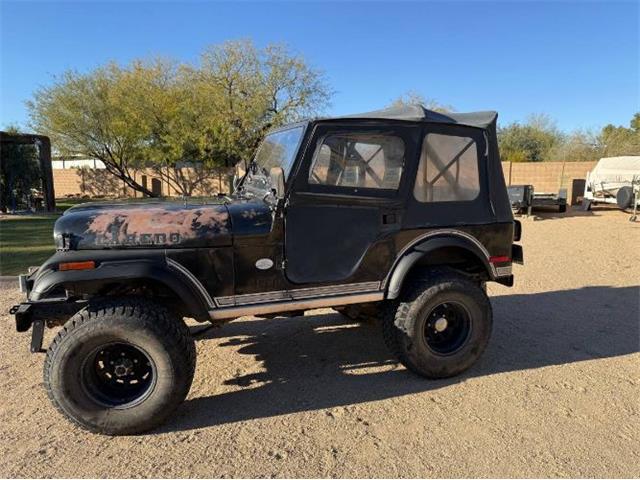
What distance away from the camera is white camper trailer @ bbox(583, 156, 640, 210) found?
1453 cm

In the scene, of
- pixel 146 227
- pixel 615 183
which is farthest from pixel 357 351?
pixel 615 183

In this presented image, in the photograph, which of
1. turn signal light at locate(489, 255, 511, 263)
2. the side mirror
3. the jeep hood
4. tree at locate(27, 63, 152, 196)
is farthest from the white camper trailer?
tree at locate(27, 63, 152, 196)

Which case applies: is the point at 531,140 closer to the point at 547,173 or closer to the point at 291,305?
the point at 547,173

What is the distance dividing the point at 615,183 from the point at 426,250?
588 inches

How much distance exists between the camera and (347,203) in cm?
346

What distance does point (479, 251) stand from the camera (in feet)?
12.8

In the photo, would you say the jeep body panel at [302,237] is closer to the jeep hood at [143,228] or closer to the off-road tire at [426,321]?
the jeep hood at [143,228]

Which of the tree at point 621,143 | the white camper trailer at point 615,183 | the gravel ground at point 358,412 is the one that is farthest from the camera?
the tree at point 621,143

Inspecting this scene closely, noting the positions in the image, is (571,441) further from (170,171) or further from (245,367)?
(170,171)

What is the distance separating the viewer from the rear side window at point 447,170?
374 cm

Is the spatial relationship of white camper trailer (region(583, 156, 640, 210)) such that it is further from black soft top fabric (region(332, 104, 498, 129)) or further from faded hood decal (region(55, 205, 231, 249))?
faded hood decal (region(55, 205, 231, 249))

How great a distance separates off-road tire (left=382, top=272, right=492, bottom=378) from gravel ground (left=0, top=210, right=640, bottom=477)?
16 centimetres

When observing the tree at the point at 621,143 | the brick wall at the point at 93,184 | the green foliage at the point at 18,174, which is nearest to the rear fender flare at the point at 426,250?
the green foliage at the point at 18,174

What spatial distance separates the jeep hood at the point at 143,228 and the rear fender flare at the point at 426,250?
130 cm
